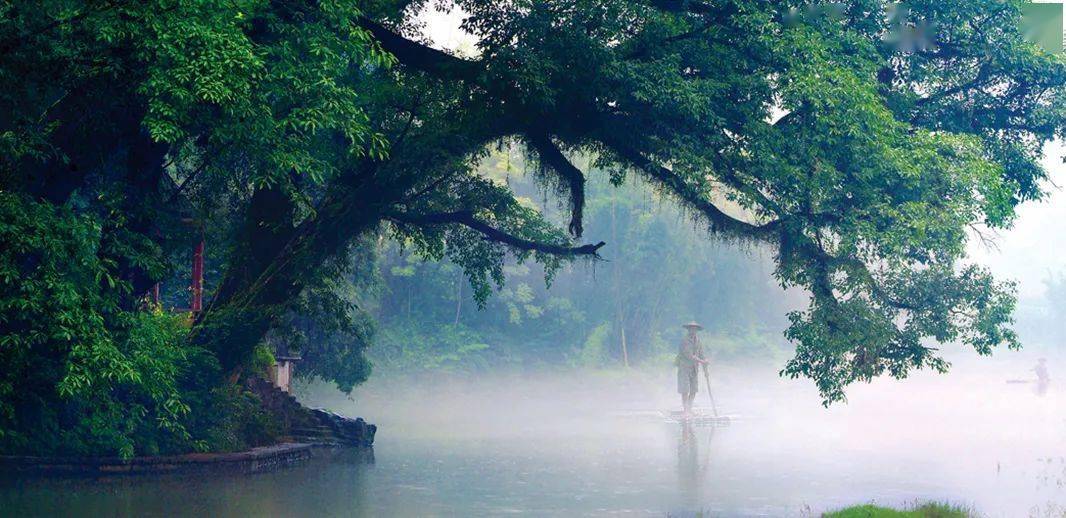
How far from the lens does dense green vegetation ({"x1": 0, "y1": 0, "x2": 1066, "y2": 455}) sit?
41.3ft

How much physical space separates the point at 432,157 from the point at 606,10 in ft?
12.5

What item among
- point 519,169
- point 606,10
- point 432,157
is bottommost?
point 432,157

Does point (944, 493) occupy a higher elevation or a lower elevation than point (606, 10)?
lower

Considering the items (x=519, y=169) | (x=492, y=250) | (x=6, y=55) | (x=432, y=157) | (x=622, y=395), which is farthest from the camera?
(x=519, y=169)

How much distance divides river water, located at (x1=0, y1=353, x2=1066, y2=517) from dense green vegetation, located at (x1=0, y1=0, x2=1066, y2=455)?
1489 mm

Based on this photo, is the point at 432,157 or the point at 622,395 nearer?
the point at 432,157

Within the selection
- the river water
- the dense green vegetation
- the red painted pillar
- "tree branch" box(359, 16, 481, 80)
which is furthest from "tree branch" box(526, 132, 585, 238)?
the red painted pillar

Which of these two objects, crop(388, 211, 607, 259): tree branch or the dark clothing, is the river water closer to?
the dark clothing

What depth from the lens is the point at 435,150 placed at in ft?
62.3

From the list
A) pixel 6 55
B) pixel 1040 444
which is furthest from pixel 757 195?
pixel 1040 444

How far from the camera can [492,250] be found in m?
24.7

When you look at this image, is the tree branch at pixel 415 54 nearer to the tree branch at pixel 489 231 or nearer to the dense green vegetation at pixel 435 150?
the dense green vegetation at pixel 435 150

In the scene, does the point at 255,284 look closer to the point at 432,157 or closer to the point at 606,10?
the point at 432,157

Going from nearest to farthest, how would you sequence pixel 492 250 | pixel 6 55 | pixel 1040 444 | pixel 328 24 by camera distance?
1. pixel 6 55
2. pixel 328 24
3. pixel 492 250
4. pixel 1040 444
